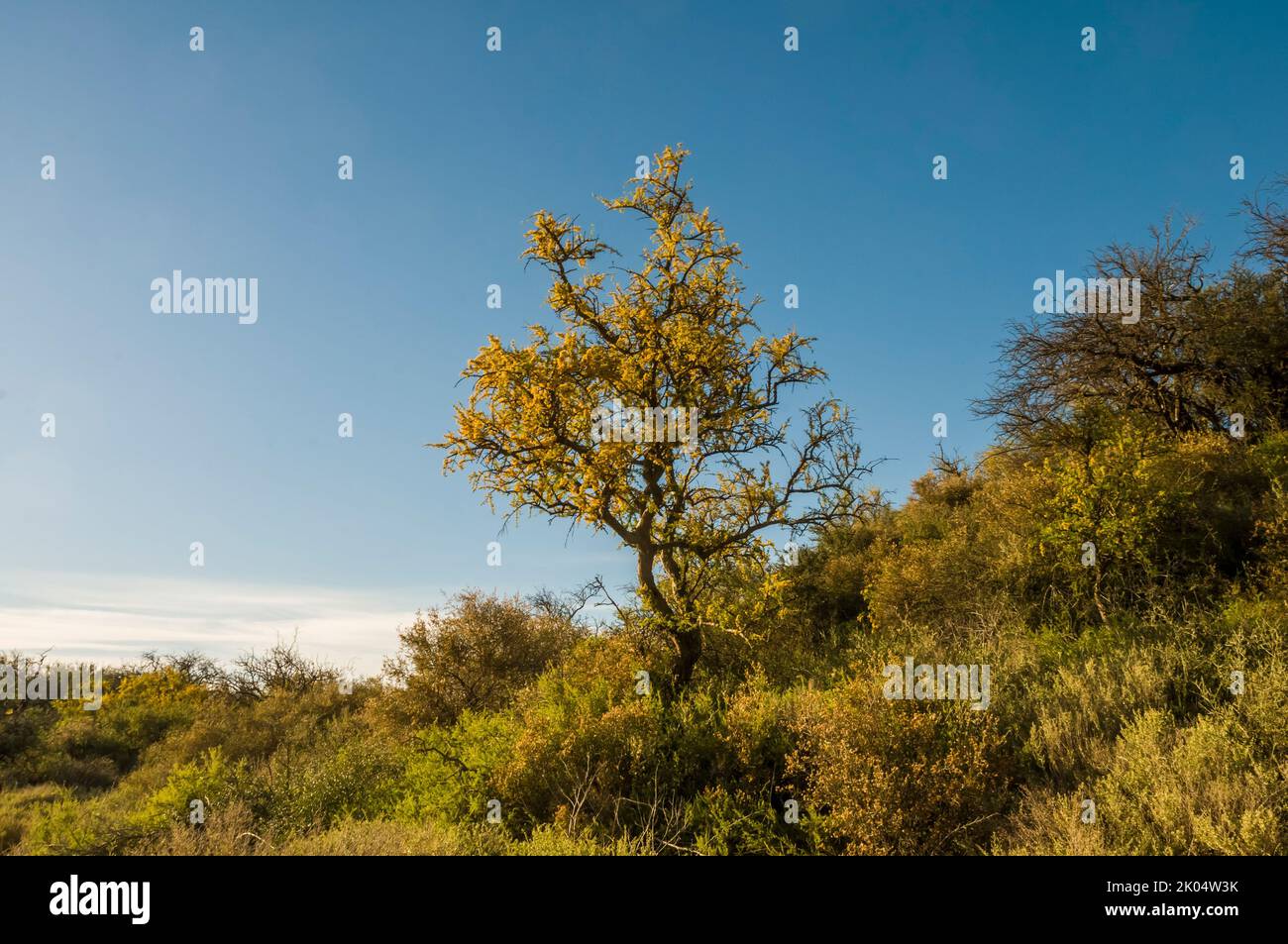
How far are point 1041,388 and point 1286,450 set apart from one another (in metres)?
6.33

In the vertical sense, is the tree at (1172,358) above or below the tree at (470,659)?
above

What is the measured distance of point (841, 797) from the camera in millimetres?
8156

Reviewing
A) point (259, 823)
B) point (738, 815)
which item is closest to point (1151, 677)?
point (738, 815)

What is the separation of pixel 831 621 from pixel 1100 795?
9893 mm

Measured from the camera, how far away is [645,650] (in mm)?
13266

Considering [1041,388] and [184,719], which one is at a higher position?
[1041,388]

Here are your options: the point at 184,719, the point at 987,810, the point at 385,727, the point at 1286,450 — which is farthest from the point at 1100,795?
the point at 184,719

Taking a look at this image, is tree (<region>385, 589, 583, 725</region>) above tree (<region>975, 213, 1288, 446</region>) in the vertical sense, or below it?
below

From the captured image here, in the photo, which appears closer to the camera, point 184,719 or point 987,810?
point 987,810

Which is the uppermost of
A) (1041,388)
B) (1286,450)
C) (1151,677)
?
(1041,388)
